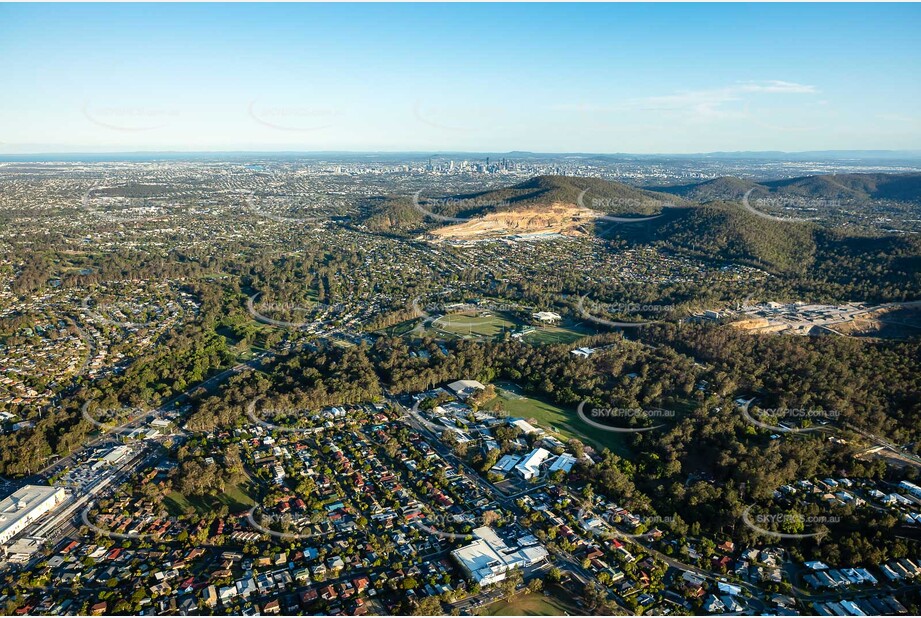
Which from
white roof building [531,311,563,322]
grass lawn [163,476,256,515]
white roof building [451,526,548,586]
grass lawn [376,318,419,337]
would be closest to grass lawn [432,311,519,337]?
grass lawn [376,318,419,337]

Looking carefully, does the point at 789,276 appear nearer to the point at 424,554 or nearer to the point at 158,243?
the point at 424,554

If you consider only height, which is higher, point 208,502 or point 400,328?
point 400,328

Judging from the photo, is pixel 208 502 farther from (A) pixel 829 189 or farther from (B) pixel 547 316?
(A) pixel 829 189

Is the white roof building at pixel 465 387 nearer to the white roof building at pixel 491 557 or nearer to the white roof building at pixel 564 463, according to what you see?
the white roof building at pixel 564 463

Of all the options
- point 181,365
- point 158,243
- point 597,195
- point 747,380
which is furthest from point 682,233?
point 158,243

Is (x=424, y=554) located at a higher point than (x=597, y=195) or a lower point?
lower

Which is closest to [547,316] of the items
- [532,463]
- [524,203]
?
[532,463]
